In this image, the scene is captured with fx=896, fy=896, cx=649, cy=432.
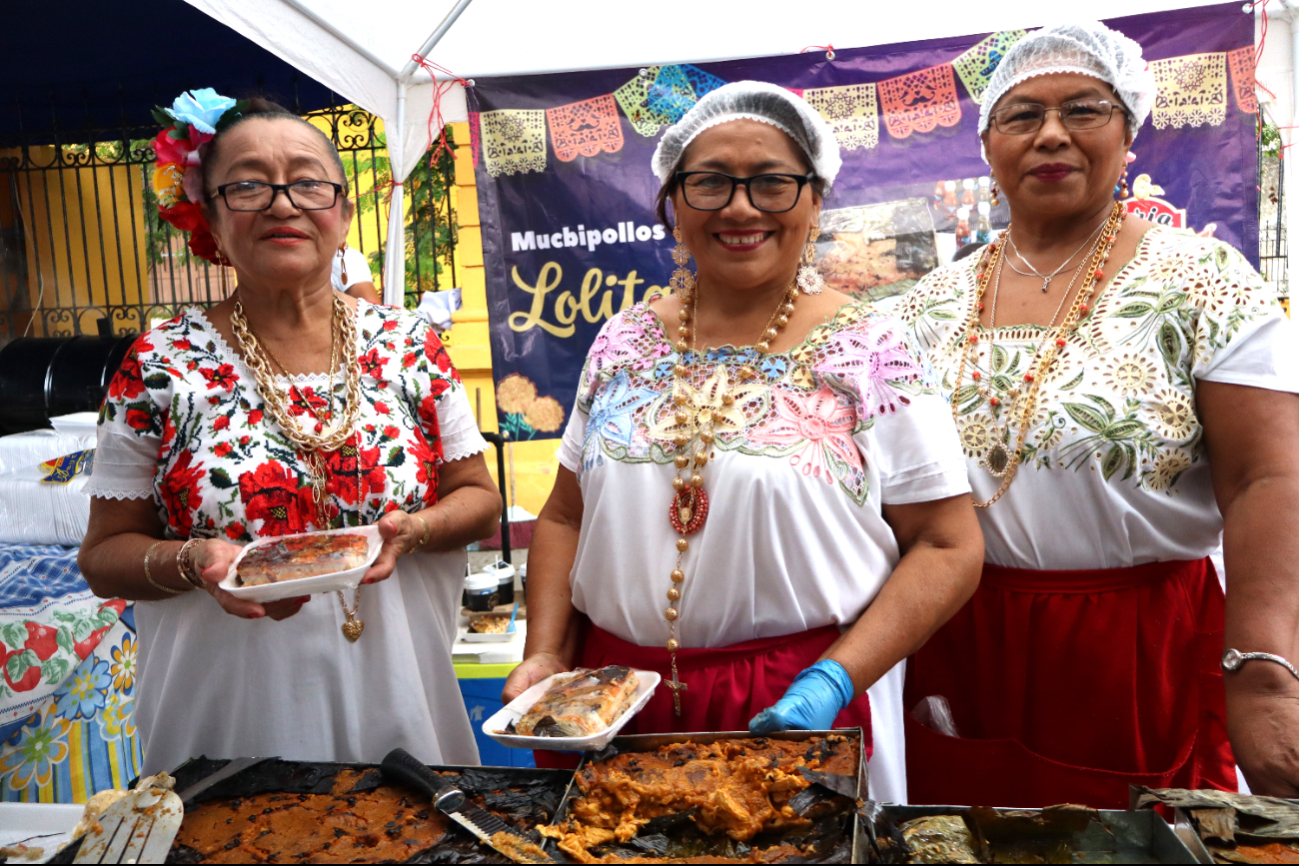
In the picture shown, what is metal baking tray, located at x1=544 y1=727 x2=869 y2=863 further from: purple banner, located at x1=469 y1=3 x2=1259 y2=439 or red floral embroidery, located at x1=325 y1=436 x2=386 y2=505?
purple banner, located at x1=469 y1=3 x2=1259 y2=439

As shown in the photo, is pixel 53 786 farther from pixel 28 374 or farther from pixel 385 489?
pixel 28 374

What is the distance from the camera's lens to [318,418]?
195 centimetres

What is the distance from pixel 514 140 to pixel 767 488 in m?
3.46

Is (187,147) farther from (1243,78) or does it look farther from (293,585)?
(1243,78)

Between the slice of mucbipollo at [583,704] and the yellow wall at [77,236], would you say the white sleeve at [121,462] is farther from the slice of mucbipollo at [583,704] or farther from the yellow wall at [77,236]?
the yellow wall at [77,236]

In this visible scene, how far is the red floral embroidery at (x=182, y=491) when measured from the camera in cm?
185

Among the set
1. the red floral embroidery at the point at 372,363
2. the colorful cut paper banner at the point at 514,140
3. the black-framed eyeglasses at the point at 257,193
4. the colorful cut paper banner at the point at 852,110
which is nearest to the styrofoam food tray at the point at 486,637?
the red floral embroidery at the point at 372,363

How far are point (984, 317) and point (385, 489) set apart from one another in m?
1.46

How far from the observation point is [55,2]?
11.5ft

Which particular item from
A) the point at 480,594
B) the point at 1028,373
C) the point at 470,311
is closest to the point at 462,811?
the point at 1028,373

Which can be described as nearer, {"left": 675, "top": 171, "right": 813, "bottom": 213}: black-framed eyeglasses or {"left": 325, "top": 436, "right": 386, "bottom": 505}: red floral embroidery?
{"left": 675, "top": 171, "right": 813, "bottom": 213}: black-framed eyeglasses

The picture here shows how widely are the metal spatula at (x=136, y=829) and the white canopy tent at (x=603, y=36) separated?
310 cm

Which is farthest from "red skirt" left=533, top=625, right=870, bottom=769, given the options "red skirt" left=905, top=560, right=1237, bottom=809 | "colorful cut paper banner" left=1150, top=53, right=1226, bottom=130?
"colorful cut paper banner" left=1150, top=53, right=1226, bottom=130

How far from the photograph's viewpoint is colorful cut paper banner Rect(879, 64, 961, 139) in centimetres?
432
